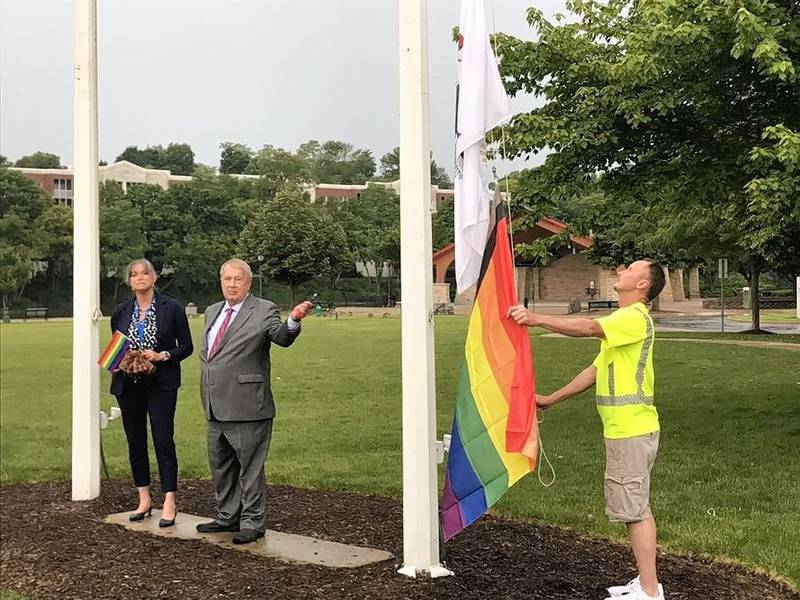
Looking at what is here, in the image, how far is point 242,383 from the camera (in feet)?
18.0

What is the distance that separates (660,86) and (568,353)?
11.0 m

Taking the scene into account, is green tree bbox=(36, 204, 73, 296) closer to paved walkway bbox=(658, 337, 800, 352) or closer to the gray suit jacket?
the gray suit jacket

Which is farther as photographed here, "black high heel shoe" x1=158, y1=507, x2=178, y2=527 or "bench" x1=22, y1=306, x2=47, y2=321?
"black high heel shoe" x1=158, y1=507, x2=178, y2=527

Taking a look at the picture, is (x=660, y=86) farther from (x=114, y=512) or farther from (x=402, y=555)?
(x=114, y=512)

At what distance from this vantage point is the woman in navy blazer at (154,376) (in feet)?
19.4

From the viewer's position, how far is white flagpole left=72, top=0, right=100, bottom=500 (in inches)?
265

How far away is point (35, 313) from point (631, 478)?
Result: 383 centimetres

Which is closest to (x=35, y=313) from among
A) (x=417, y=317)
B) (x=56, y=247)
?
Answer: (x=56, y=247)

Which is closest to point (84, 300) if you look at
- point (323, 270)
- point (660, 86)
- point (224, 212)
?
point (224, 212)

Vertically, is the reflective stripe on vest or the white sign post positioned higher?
the white sign post

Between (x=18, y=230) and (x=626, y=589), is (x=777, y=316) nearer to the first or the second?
(x=626, y=589)

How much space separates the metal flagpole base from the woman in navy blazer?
193 cm

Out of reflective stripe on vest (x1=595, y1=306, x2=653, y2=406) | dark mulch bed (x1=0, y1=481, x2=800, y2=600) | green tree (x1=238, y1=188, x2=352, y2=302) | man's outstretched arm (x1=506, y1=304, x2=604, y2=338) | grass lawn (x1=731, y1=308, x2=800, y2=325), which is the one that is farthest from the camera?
grass lawn (x1=731, y1=308, x2=800, y2=325)

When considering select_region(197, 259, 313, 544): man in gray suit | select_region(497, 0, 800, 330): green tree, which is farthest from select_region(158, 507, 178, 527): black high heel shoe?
select_region(497, 0, 800, 330): green tree
